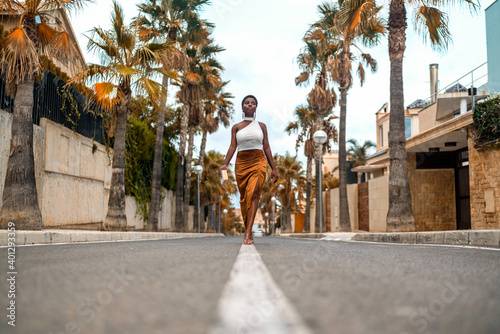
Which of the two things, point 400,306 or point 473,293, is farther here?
point 473,293

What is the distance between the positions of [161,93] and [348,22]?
21.1 ft

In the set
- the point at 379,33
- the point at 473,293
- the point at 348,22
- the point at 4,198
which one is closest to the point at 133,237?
the point at 4,198

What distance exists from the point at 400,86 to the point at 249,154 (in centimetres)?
768

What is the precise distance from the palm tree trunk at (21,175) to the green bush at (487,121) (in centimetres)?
1363

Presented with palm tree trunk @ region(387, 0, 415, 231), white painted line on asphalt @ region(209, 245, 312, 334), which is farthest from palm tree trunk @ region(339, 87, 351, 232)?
white painted line on asphalt @ region(209, 245, 312, 334)

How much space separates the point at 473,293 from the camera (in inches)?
79.2

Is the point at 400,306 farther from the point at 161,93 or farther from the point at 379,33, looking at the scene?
the point at 379,33

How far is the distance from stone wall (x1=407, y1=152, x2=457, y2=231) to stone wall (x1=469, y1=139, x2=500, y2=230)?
212 inches

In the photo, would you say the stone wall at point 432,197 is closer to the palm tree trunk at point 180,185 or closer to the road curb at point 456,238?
the road curb at point 456,238

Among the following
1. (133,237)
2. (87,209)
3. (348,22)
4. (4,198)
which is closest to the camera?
(4,198)

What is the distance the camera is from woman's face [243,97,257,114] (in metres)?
7.37

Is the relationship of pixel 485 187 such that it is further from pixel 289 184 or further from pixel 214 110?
pixel 289 184

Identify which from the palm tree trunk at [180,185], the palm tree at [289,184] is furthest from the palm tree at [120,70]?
the palm tree at [289,184]

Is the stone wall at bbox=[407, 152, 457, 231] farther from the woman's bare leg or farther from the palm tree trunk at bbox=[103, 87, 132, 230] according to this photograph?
the woman's bare leg
